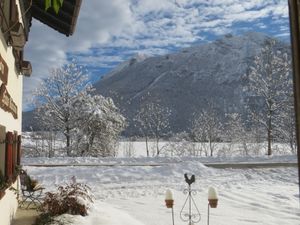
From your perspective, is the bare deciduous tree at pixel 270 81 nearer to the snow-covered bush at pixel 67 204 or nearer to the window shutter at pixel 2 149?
the snow-covered bush at pixel 67 204

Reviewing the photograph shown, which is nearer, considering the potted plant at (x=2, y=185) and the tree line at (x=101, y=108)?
the potted plant at (x=2, y=185)

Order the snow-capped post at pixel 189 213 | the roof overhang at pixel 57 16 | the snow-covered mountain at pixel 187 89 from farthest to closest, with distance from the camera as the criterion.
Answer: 1. the snow-covered mountain at pixel 187 89
2. the roof overhang at pixel 57 16
3. the snow-capped post at pixel 189 213

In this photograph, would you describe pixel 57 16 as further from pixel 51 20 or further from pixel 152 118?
pixel 152 118

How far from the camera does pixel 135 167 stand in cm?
1878

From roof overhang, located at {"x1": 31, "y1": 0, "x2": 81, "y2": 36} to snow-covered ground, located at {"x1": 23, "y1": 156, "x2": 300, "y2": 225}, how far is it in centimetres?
455

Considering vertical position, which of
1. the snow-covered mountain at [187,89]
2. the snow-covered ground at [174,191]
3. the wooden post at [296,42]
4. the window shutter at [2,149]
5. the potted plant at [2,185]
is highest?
the snow-covered mountain at [187,89]

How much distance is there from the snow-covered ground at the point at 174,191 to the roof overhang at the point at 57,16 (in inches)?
179

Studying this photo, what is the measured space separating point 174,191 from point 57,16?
681 centimetres

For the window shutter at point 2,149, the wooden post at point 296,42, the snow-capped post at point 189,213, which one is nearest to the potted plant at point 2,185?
the window shutter at point 2,149

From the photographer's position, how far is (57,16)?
419 inches

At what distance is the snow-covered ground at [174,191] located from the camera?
378 inches

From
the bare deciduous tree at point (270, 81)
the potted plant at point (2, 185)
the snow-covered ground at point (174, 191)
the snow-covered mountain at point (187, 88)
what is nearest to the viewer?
the potted plant at point (2, 185)

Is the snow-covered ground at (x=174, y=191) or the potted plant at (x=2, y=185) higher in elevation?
the potted plant at (x=2, y=185)

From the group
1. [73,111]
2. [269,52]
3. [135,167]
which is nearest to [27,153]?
[73,111]
